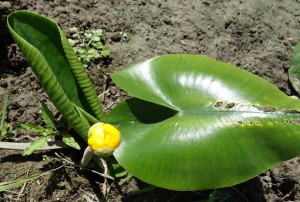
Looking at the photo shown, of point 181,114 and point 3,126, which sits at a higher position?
point 181,114

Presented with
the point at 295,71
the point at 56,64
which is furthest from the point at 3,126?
Answer: the point at 295,71

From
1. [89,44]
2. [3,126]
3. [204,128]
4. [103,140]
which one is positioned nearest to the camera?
[103,140]

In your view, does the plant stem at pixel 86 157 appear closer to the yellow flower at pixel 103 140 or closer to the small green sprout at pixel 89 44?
the yellow flower at pixel 103 140

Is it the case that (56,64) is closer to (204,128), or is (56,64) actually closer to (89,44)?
(89,44)

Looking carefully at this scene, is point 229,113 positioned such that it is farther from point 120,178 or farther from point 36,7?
point 36,7

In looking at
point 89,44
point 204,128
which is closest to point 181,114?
point 204,128

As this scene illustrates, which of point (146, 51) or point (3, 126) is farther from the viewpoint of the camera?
point (146, 51)

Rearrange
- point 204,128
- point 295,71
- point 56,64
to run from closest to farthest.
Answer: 1. point 204,128
2. point 56,64
3. point 295,71
